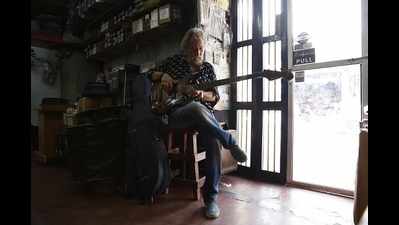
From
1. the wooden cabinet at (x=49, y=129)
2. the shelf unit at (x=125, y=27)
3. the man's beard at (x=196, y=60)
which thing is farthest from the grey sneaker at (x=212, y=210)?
the wooden cabinet at (x=49, y=129)

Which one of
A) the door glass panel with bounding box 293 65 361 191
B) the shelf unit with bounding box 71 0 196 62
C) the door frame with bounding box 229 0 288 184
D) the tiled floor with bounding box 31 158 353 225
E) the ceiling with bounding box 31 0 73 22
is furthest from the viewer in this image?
the ceiling with bounding box 31 0 73 22

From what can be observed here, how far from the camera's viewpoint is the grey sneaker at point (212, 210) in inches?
52.5

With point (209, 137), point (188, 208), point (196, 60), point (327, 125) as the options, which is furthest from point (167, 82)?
point (327, 125)

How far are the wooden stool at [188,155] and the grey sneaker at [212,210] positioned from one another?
0.22 meters

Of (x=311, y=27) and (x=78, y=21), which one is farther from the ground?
(x=78, y=21)

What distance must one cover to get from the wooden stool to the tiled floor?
10 cm

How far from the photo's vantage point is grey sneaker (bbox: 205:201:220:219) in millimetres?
1334

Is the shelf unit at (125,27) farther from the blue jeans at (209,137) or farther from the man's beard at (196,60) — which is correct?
the blue jeans at (209,137)

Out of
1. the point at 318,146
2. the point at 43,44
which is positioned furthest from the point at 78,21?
the point at 318,146

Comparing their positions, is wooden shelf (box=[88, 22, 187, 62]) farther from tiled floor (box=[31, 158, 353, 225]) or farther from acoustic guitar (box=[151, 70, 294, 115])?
tiled floor (box=[31, 158, 353, 225])

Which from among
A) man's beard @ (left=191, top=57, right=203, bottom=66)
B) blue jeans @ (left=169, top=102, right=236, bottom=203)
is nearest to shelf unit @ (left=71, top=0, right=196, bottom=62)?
man's beard @ (left=191, top=57, right=203, bottom=66)

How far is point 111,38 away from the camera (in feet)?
9.41
